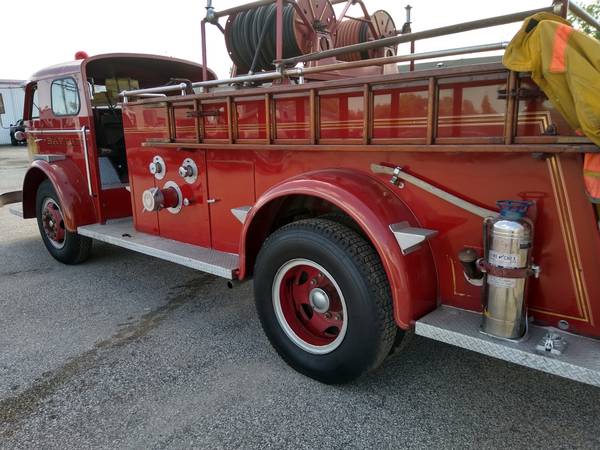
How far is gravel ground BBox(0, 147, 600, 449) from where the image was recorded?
2.34 metres

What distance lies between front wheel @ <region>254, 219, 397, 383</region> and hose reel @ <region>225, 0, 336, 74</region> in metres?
1.50

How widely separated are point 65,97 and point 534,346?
4.61 metres

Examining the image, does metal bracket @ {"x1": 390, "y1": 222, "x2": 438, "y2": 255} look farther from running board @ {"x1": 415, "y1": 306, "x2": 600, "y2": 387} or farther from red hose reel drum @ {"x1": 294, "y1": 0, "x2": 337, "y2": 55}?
red hose reel drum @ {"x1": 294, "y1": 0, "x2": 337, "y2": 55}

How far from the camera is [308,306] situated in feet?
9.68

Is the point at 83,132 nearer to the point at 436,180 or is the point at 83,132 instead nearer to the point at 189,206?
the point at 189,206

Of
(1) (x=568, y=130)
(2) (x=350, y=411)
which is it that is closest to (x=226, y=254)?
(2) (x=350, y=411)

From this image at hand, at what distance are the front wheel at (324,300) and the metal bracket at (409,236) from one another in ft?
0.68

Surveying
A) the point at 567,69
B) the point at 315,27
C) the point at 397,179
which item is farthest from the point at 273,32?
the point at 567,69

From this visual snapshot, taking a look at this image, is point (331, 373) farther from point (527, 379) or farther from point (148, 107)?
point (148, 107)

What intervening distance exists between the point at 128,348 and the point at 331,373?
1.46 m

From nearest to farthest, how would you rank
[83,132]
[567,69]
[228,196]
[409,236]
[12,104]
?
1. [567,69]
2. [409,236]
3. [228,196]
4. [83,132]
5. [12,104]

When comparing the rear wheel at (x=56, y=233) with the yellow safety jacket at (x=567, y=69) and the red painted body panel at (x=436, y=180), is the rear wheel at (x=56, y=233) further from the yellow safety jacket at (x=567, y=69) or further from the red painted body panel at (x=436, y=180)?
the yellow safety jacket at (x=567, y=69)

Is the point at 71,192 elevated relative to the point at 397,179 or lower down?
lower down

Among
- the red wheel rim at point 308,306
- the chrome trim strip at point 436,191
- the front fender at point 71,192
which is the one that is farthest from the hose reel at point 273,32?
the front fender at point 71,192
